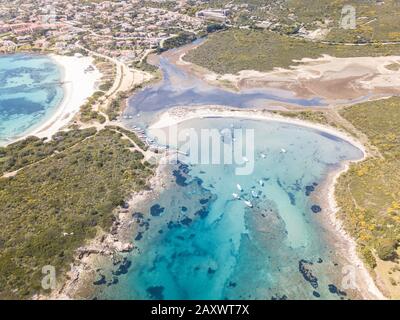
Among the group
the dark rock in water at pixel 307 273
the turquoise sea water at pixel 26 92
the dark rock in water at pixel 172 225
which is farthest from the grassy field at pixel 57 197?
the dark rock in water at pixel 307 273

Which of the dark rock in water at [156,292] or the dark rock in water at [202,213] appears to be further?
the dark rock in water at [202,213]

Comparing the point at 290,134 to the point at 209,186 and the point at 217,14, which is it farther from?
the point at 217,14

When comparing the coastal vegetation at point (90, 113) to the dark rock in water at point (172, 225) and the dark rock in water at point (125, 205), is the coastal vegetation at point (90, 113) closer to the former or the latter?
the dark rock in water at point (125, 205)

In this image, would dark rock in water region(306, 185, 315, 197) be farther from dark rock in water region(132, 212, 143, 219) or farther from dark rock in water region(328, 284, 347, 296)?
dark rock in water region(132, 212, 143, 219)

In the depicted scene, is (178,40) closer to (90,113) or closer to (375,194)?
(90,113)

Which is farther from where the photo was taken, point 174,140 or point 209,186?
point 174,140

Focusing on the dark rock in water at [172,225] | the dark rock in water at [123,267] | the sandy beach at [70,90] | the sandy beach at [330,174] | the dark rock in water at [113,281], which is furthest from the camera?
the sandy beach at [70,90]

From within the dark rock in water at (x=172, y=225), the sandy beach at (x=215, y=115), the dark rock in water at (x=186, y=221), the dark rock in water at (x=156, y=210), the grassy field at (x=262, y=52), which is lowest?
the dark rock in water at (x=186, y=221)
